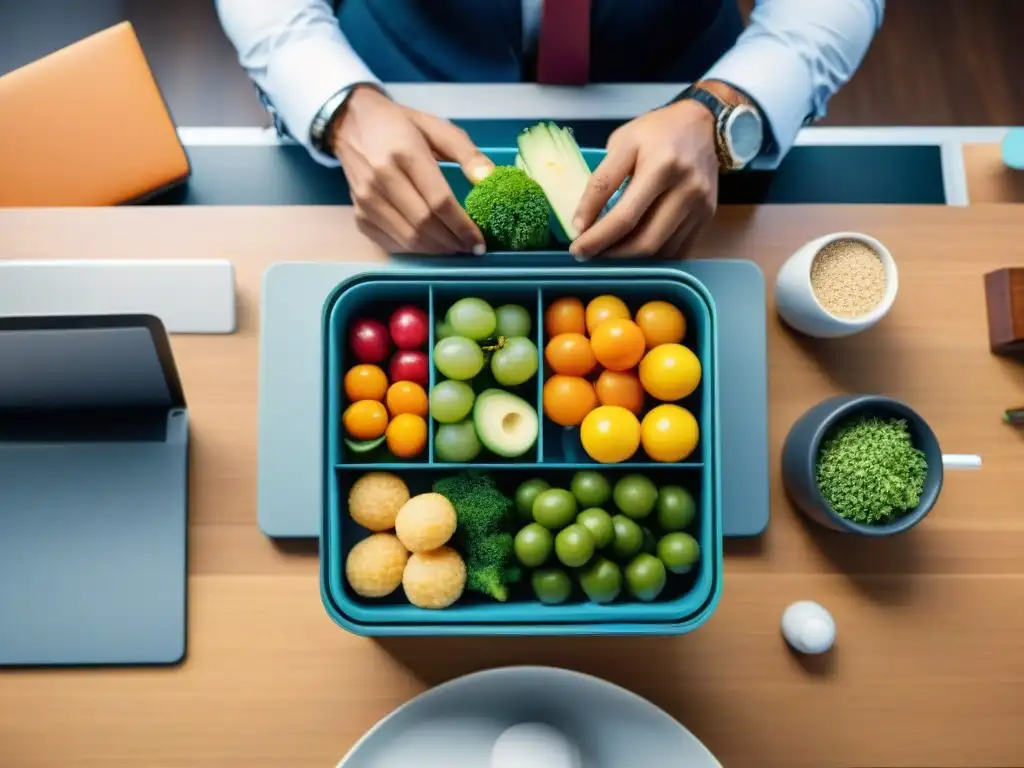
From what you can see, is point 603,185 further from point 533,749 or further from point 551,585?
point 533,749

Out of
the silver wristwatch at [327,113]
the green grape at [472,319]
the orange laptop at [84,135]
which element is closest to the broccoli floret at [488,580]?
the green grape at [472,319]

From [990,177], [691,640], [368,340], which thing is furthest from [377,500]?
[990,177]

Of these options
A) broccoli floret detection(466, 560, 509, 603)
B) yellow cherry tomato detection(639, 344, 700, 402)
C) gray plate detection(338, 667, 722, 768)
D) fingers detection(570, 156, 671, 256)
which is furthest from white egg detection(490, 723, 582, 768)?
fingers detection(570, 156, 671, 256)

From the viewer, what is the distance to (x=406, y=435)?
70 centimetres

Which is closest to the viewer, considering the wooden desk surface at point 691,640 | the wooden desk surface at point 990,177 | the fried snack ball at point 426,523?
the fried snack ball at point 426,523

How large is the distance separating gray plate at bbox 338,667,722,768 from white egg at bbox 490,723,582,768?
0.02 metres

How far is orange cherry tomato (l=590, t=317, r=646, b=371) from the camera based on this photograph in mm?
690

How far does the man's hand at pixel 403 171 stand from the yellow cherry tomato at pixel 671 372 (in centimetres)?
22

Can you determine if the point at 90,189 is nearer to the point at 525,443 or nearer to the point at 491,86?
the point at 491,86

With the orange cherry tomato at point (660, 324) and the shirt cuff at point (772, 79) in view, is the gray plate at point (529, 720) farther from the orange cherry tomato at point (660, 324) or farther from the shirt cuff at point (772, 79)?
the shirt cuff at point (772, 79)

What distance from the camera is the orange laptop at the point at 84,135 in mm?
946

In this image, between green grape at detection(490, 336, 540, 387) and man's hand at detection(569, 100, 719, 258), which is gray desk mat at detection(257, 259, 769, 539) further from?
green grape at detection(490, 336, 540, 387)

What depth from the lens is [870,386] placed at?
826 millimetres

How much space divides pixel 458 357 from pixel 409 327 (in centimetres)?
7
